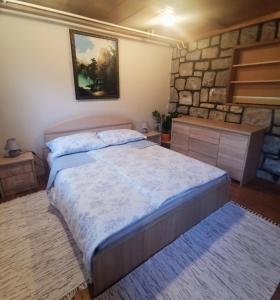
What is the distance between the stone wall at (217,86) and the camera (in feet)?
8.90

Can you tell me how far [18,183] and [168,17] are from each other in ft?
9.85

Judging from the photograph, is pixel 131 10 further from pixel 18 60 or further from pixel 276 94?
pixel 276 94

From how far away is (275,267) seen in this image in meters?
1.53

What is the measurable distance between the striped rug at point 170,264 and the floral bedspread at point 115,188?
30 centimetres

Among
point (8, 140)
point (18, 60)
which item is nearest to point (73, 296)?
point (8, 140)

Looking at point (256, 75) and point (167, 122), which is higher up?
point (256, 75)

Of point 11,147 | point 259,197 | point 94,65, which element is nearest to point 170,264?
point 259,197

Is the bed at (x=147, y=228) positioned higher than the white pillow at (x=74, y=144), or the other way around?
the white pillow at (x=74, y=144)

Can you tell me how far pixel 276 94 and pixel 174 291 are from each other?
2864 millimetres

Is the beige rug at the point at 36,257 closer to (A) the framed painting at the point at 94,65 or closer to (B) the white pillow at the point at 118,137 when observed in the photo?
(B) the white pillow at the point at 118,137

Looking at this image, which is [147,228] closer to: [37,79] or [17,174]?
[17,174]

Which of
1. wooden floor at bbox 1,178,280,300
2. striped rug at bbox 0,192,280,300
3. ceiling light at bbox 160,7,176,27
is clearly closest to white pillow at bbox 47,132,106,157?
wooden floor at bbox 1,178,280,300

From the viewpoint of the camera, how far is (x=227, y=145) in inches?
110

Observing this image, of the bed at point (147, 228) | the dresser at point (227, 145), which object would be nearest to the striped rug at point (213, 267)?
the bed at point (147, 228)
